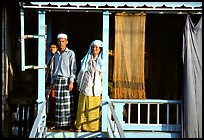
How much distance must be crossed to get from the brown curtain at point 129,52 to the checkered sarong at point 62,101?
93 centimetres

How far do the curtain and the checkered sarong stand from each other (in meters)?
2.19

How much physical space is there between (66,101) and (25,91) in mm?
2348

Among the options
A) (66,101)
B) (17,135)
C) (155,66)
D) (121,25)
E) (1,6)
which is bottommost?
(17,135)

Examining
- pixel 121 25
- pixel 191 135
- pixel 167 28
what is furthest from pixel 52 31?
pixel 191 135

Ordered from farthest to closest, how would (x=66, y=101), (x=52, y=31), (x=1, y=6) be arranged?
(x=52, y=31)
(x=1, y=6)
(x=66, y=101)

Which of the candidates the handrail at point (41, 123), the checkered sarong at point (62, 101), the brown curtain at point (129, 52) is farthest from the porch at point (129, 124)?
the brown curtain at point (129, 52)

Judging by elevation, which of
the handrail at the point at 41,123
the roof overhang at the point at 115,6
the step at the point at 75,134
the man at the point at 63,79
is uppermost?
the roof overhang at the point at 115,6

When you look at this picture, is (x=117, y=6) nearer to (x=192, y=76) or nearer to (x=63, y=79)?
(x=63, y=79)

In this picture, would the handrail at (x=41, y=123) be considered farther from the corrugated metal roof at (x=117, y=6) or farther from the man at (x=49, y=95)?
the corrugated metal roof at (x=117, y=6)

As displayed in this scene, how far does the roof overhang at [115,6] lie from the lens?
6629 millimetres

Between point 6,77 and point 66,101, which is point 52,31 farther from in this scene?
point 66,101

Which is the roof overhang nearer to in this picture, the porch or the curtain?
the curtain

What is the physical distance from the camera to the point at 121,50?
6.96 metres

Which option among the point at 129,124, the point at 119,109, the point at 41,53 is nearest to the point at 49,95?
the point at 41,53
